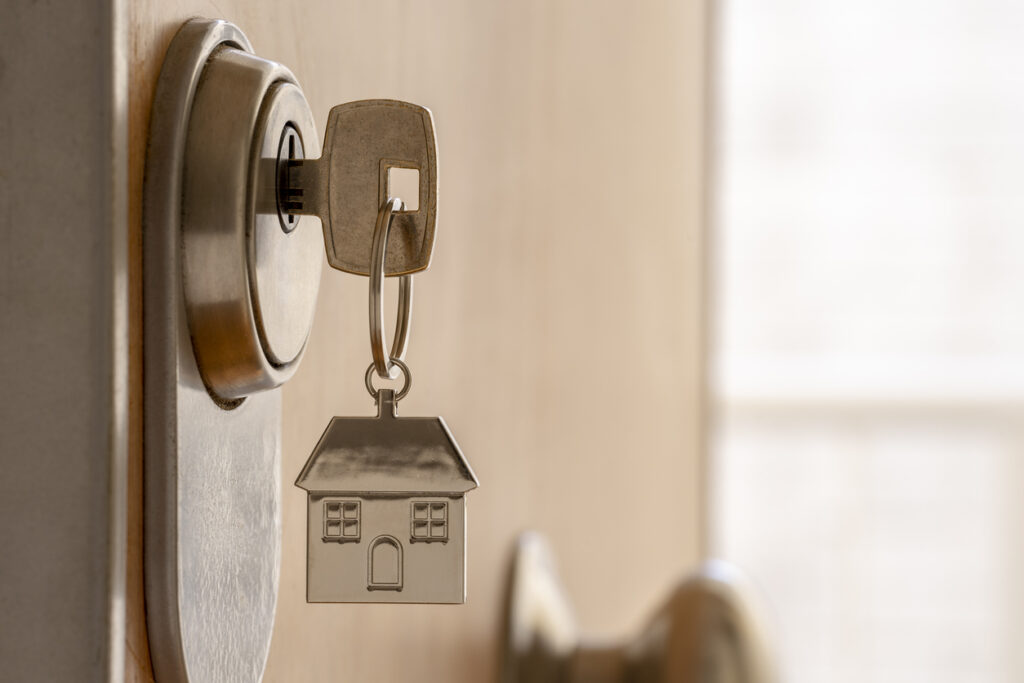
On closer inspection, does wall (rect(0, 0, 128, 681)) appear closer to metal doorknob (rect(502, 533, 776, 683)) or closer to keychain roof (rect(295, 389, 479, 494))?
keychain roof (rect(295, 389, 479, 494))

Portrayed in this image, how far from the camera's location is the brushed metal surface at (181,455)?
0.12 meters

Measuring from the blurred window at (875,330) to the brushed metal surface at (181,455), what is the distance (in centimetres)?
134

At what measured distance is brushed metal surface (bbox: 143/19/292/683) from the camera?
0.39ft

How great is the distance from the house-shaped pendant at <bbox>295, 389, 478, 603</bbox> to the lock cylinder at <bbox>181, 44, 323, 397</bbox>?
0.05ft

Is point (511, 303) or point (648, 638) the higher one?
point (511, 303)

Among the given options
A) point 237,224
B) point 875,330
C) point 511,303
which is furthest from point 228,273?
point 875,330

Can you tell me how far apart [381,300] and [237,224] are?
0.07 feet

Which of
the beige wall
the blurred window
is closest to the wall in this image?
the beige wall

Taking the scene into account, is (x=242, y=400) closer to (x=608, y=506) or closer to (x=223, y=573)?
(x=223, y=573)

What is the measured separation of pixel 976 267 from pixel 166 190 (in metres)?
1.50

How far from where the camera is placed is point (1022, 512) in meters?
1.47

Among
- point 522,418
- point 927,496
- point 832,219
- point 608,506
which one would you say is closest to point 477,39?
point 522,418

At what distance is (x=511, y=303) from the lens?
294 mm

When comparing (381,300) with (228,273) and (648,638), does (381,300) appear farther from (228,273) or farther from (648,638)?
(648,638)
